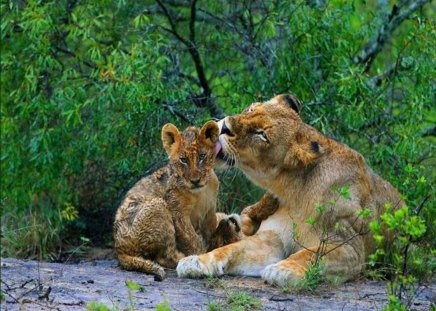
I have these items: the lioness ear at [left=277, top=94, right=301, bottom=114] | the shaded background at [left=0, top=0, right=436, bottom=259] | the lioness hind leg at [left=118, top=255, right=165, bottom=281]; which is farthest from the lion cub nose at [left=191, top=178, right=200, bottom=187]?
the shaded background at [left=0, top=0, right=436, bottom=259]

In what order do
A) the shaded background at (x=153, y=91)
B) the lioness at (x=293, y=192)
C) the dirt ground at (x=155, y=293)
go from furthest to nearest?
the shaded background at (x=153, y=91)
the lioness at (x=293, y=192)
the dirt ground at (x=155, y=293)

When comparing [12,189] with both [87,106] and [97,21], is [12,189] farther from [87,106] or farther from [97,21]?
[97,21]

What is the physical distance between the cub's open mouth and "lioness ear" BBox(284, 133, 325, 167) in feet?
1.28

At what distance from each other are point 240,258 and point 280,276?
0.50 metres

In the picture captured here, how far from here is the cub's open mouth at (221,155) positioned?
298 inches

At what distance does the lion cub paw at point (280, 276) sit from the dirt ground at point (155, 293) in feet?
0.17

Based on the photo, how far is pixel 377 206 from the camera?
25.7ft

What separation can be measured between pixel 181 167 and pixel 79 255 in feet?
7.17

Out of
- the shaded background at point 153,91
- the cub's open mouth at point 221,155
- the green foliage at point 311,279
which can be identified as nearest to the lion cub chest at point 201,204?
the cub's open mouth at point 221,155

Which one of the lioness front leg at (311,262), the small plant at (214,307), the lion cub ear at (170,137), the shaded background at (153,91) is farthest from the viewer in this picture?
the shaded background at (153,91)

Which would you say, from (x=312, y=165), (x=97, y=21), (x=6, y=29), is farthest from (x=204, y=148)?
(x=6, y=29)

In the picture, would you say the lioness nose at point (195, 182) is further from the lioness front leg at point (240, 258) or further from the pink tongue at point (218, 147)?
the lioness front leg at point (240, 258)

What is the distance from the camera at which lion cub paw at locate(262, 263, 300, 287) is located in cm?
711

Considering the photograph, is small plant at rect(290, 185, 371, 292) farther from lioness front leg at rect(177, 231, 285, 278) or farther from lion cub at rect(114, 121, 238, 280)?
lion cub at rect(114, 121, 238, 280)
